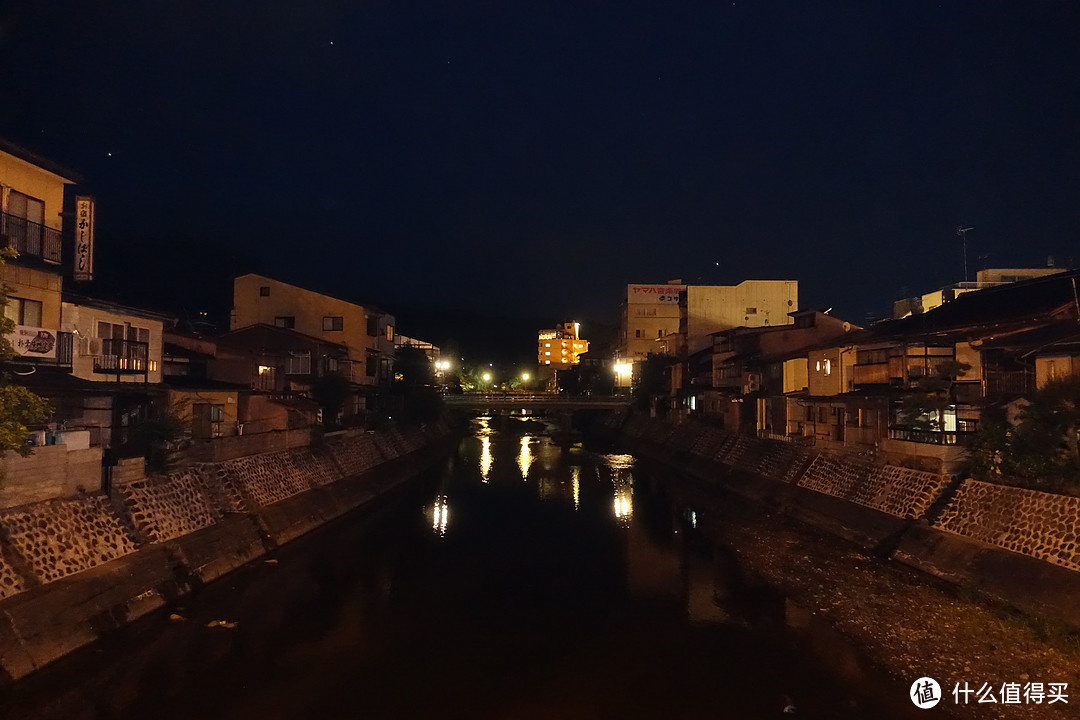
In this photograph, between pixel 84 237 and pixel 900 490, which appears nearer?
pixel 84 237

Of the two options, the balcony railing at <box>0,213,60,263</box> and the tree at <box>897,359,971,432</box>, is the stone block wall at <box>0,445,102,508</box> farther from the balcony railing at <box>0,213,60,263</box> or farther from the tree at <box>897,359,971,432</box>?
the tree at <box>897,359,971,432</box>

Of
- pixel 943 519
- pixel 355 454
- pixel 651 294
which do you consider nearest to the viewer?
pixel 943 519

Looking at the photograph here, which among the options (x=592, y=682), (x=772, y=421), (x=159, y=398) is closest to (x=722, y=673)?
(x=592, y=682)

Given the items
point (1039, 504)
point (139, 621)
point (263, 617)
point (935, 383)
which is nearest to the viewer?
point (139, 621)

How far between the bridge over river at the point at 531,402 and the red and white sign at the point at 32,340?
44782 mm

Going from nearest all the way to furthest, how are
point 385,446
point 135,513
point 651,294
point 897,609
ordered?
point 897,609
point 135,513
point 385,446
point 651,294

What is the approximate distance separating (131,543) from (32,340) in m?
6.58

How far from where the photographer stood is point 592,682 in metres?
13.4

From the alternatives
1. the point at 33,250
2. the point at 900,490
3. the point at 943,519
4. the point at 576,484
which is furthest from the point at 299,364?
the point at 943,519

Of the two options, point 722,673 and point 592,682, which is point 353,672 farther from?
point 722,673

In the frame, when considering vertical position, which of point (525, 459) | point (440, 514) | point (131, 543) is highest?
point (131, 543)

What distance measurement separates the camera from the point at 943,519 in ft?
67.4

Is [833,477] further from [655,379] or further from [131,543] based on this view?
[655,379]

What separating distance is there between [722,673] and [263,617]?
37.3 ft
